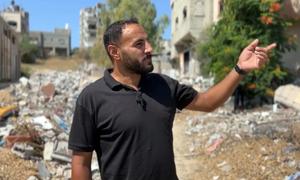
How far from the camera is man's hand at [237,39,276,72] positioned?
2908 mm

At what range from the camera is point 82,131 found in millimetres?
2693

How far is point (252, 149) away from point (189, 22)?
20657 mm

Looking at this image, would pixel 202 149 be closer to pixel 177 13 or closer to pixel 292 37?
pixel 292 37

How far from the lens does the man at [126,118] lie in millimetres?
2662

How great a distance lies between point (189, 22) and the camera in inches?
1107

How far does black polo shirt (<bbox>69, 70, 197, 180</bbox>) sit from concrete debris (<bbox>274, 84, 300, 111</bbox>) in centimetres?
916

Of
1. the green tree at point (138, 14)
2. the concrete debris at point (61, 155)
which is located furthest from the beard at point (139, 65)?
the green tree at point (138, 14)

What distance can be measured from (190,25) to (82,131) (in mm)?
25732

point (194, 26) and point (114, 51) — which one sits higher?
point (194, 26)

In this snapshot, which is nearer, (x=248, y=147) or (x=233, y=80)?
(x=233, y=80)

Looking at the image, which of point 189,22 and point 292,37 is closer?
point 292,37

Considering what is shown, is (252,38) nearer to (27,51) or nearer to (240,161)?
(240,161)

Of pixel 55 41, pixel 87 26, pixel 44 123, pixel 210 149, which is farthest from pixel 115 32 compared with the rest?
pixel 87 26

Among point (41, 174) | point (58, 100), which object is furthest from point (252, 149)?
point (58, 100)
